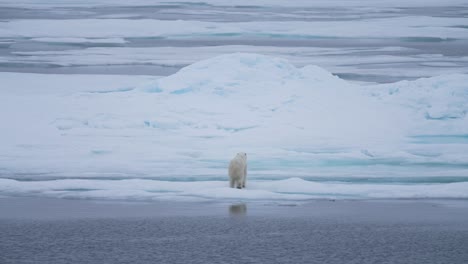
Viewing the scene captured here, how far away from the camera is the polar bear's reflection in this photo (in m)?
7.86

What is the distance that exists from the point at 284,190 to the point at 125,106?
5253 mm

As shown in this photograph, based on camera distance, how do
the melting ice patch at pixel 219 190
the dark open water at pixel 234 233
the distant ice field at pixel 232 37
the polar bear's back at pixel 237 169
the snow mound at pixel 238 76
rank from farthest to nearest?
1. the distant ice field at pixel 232 37
2. the snow mound at pixel 238 76
3. the polar bear's back at pixel 237 169
4. the melting ice patch at pixel 219 190
5. the dark open water at pixel 234 233

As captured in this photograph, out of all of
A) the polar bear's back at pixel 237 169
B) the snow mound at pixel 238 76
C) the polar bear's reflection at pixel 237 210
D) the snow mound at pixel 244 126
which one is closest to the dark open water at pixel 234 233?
the polar bear's reflection at pixel 237 210

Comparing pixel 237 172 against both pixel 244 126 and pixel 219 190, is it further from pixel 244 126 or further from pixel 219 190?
pixel 244 126

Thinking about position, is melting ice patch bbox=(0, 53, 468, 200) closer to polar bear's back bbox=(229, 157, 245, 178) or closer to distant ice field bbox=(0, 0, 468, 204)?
distant ice field bbox=(0, 0, 468, 204)

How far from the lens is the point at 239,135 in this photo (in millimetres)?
12273

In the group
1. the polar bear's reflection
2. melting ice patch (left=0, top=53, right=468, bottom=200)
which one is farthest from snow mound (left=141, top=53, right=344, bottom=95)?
the polar bear's reflection

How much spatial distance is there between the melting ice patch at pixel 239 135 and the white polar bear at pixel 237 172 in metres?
0.16

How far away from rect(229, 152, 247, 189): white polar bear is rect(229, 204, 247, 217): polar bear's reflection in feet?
1.93

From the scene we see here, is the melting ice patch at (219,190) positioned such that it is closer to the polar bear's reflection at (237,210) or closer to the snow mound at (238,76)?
the polar bear's reflection at (237,210)

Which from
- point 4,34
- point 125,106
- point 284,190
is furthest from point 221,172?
point 4,34

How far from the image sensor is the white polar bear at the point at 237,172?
8820mm

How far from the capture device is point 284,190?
897cm

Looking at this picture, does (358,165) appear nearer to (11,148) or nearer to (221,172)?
(221,172)
